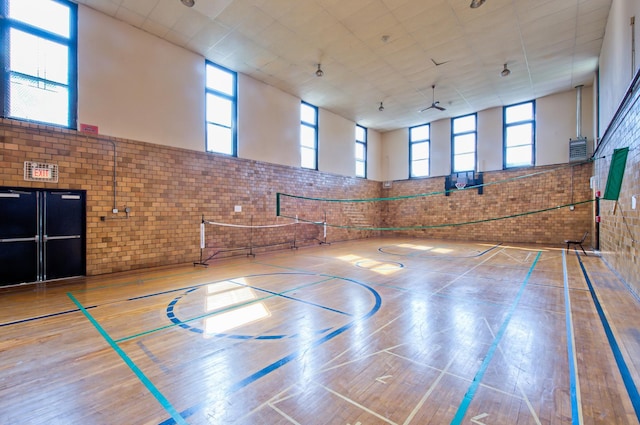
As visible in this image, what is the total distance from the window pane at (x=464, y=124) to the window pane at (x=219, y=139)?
8.87 meters

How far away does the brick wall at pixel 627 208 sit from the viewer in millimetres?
3885

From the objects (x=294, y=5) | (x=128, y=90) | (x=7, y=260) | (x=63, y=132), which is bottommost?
(x=7, y=260)

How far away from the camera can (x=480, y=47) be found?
6520 mm

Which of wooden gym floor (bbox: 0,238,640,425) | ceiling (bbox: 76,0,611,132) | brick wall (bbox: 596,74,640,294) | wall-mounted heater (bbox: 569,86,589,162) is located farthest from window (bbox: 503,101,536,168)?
wooden gym floor (bbox: 0,238,640,425)

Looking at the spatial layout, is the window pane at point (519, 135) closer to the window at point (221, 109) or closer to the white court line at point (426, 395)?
the window at point (221, 109)

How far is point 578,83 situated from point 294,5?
8.87m

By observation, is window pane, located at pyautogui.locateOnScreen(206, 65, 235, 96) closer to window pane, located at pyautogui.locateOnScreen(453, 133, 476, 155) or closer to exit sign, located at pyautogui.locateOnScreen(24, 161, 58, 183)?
exit sign, located at pyautogui.locateOnScreen(24, 161, 58, 183)

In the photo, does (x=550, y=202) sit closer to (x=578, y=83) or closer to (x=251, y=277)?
(x=578, y=83)

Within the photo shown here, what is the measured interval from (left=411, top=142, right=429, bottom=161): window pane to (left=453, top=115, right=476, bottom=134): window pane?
1284 millimetres

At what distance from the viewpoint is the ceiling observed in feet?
17.3

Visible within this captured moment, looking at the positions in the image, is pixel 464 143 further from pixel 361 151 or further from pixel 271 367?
pixel 271 367

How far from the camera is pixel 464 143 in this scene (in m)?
11.2

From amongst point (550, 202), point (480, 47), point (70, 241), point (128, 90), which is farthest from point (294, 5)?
point (550, 202)

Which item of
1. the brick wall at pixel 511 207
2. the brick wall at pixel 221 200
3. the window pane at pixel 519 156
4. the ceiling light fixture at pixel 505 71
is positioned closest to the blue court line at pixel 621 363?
the brick wall at pixel 221 200
